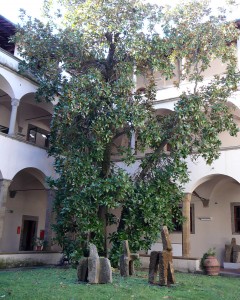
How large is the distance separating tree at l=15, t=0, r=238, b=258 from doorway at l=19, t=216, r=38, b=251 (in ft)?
21.1

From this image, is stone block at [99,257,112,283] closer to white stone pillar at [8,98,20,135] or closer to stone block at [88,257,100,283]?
stone block at [88,257,100,283]

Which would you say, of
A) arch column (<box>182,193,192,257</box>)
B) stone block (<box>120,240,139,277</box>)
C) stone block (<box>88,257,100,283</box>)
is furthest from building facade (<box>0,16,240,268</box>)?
stone block (<box>88,257,100,283</box>)

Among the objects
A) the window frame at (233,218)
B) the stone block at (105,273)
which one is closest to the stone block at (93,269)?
the stone block at (105,273)

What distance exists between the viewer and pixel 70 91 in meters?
12.1

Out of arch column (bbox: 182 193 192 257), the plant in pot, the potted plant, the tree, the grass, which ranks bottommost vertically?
Answer: the grass

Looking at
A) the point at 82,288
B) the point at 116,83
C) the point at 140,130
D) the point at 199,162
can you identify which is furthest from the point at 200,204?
the point at 82,288

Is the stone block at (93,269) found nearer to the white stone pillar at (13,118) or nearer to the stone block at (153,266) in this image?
the stone block at (153,266)

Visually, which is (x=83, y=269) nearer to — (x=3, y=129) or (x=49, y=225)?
(x=49, y=225)

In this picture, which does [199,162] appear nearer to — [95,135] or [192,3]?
[95,135]

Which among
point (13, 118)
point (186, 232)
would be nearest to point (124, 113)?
point (13, 118)

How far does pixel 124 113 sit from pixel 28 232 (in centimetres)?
1031

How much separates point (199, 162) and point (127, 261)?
6.34m

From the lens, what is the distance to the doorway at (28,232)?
18.6m

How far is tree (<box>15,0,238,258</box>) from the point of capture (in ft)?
38.5
